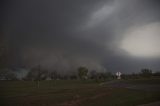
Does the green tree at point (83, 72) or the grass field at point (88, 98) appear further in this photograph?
the green tree at point (83, 72)

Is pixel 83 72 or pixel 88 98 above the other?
pixel 83 72

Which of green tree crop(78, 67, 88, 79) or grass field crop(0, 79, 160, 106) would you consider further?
green tree crop(78, 67, 88, 79)

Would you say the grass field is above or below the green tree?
below

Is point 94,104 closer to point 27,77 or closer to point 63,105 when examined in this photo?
point 63,105

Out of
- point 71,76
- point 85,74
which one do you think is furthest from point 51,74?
point 85,74

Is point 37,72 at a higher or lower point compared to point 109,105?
higher

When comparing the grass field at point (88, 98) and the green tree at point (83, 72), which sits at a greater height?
the green tree at point (83, 72)

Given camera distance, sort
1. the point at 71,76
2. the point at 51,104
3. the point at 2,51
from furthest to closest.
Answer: the point at 71,76
the point at 2,51
the point at 51,104

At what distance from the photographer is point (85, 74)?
11569 cm

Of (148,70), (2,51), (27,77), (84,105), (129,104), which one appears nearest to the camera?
(129,104)

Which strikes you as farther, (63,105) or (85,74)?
(85,74)

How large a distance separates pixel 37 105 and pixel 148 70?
9988 centimetres

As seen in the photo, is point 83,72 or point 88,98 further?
point 83,72

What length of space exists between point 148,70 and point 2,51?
9399 cm
